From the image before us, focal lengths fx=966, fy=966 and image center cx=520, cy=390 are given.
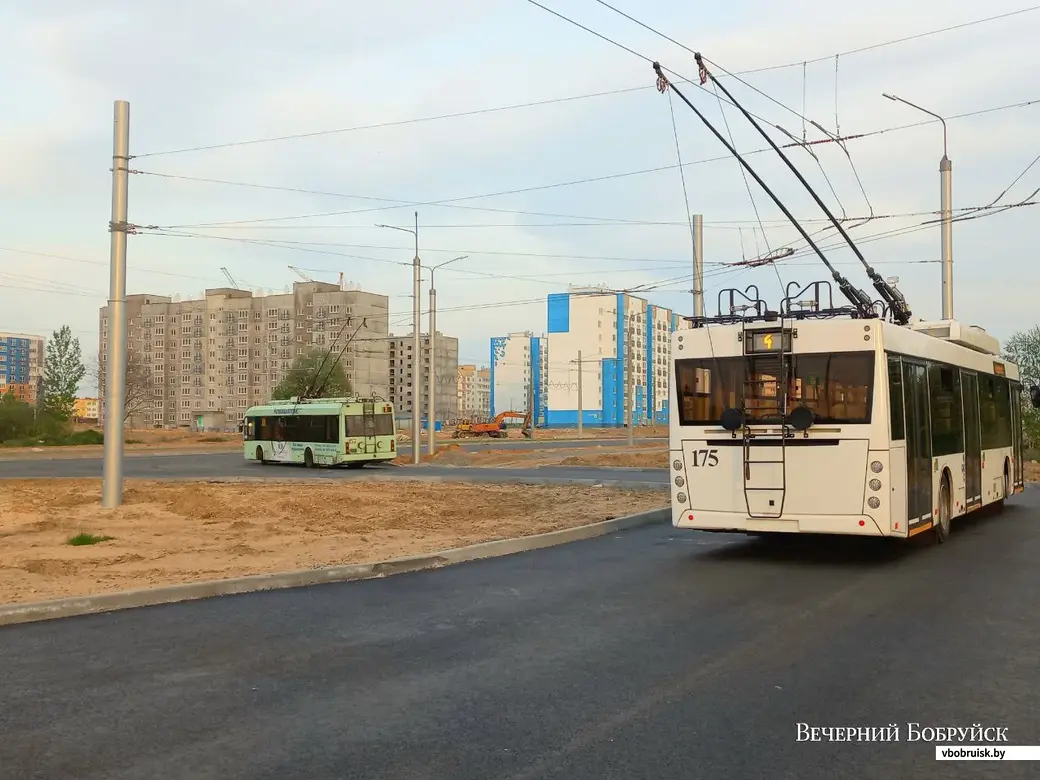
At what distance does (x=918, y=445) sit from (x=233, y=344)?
133181 millimetres

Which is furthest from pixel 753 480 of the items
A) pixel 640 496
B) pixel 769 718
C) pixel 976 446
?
pixel 640 496

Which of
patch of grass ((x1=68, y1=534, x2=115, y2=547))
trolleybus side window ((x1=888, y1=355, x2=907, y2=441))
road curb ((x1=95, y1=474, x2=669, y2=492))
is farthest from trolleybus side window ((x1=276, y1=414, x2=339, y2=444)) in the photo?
trolleybus side window ((x1=888, y1=355, x2=907, y2=441))

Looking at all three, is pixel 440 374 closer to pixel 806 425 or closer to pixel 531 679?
pixel 806 425

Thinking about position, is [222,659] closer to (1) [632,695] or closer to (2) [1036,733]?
(1) [632,695]

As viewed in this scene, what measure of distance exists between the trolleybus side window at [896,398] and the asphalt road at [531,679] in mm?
1880

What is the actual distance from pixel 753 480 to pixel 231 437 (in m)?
77.7

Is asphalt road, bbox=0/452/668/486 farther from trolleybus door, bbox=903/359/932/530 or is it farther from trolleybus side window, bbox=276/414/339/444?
trolleybus door, bbox=903/359/932/530

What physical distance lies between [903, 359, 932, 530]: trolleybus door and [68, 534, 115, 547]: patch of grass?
10916mm

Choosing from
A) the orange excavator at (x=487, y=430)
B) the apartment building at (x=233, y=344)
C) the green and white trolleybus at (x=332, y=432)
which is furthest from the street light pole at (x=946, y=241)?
the apartment building at (x=233, y=344)

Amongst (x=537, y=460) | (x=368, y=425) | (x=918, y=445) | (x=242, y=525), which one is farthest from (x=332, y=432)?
(x=918, y=445)

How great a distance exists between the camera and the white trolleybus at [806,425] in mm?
11570

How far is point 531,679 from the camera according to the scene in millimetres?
6363

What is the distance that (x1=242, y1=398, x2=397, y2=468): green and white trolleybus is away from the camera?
136 ft

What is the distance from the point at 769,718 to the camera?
547cm
